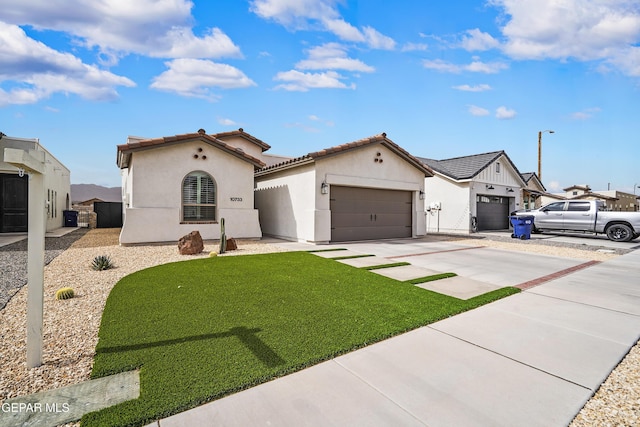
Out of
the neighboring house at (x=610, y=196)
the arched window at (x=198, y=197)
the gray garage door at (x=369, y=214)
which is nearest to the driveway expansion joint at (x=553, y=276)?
the gray garage door at (x=369, y=214)

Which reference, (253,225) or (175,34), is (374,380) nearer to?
(253,225)

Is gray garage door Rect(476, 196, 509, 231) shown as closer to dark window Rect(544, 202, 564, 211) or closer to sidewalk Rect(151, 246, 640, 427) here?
dark window Rect(544, 202, 564, 211)

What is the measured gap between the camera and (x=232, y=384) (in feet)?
8.18

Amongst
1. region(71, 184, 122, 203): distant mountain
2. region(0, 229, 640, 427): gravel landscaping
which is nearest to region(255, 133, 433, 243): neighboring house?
region(0, 229, 640, 427): gravel landscaping

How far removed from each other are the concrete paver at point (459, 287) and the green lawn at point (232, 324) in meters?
0.24

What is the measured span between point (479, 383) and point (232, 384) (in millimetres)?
2178

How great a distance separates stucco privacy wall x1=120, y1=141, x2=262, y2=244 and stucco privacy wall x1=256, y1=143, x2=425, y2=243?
158cm

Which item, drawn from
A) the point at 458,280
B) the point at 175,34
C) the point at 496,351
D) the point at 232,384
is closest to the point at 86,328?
the point at 232,384

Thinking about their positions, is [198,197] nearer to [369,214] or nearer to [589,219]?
[369,214]

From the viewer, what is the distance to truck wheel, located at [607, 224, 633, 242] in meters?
14.2

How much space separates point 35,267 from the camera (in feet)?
9.05

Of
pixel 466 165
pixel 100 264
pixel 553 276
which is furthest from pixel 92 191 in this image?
pixel 553 276

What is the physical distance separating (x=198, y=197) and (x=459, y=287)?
10.1 metres

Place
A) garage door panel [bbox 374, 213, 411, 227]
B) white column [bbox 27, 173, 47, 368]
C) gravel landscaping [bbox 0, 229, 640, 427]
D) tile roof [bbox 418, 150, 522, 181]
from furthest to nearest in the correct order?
tile roof [bbox 418, 150, 522, 181]
garage door panel [bbox 374, 213, 411, 227]
white column [bbox 27, 173, 47, 368]
gravel landscaping [bbox 0, 229, 640, 427]
